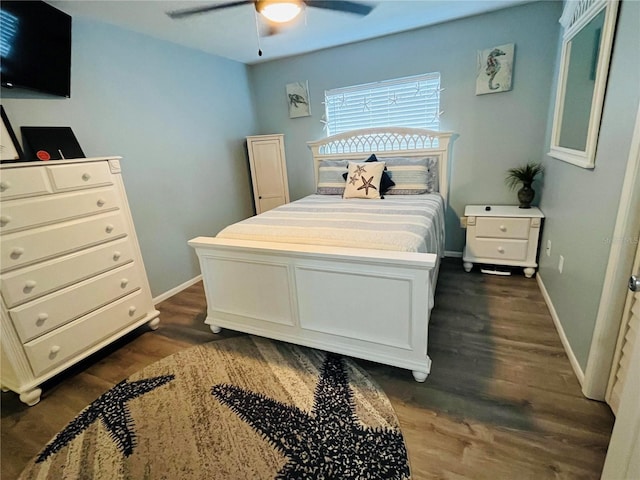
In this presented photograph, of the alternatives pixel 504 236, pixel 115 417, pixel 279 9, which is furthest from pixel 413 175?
pixel 115 417

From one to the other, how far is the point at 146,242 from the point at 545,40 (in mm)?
3952

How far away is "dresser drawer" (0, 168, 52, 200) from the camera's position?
160 cm

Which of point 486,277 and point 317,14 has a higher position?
point 317,14

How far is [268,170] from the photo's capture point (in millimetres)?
3846

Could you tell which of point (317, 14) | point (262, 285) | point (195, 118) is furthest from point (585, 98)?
point (195, 118)

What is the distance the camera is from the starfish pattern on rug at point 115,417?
1509 mm

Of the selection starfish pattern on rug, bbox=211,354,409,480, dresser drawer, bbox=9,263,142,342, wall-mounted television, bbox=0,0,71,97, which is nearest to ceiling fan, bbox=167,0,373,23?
wall-mounted television, bbox=0,0,71,97

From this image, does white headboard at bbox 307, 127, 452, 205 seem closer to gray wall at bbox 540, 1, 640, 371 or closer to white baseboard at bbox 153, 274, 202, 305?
gray wall at bbox 540, 1, 640, 371

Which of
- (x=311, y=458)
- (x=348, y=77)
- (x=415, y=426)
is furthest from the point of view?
(x=348, y=77)

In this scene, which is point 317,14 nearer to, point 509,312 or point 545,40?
point 545,40

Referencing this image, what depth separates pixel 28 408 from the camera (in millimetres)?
1770

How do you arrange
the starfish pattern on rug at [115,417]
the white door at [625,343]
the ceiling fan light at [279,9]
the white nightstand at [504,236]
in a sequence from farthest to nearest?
the white nightstand at [504,236] < the ceiling fan light at [279,9] < the starfish pattern on rug at [115,417] < the white door at [625,343]

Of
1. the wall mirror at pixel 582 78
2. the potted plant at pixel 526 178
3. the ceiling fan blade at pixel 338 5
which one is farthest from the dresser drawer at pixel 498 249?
the ceiling fan blade at pixel 338 5

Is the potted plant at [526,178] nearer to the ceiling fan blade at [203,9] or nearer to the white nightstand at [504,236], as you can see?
the white nightstand at [504,236]
